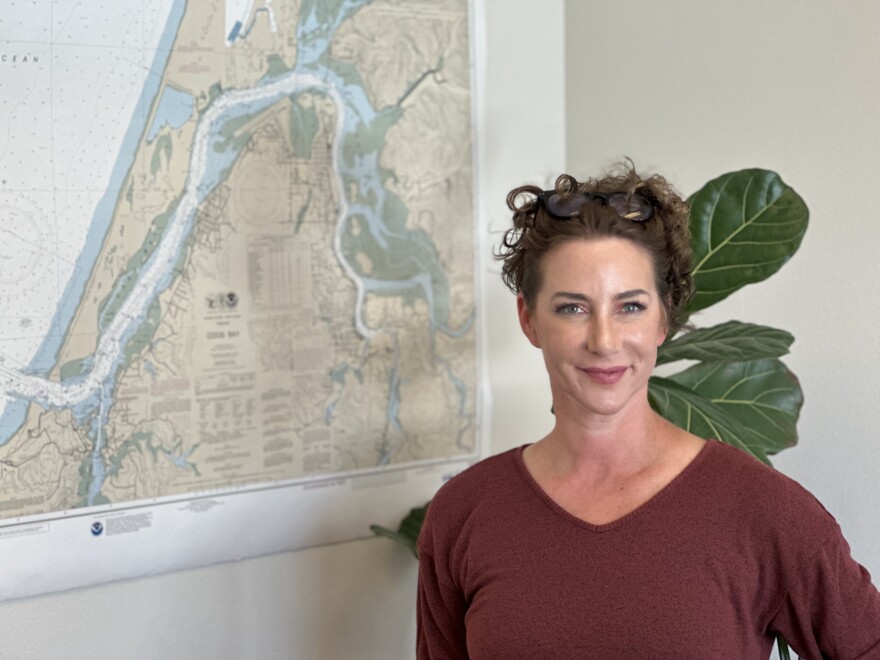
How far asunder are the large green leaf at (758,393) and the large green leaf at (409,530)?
52 cm

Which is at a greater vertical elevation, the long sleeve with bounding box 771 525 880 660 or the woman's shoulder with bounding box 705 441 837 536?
the woman's shoulder with bounding box 705 441 837 536

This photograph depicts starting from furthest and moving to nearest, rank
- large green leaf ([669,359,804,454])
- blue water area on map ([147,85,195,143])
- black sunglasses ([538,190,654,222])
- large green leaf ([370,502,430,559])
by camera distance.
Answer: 1. large green leaf ([370,502,430,559])
2. blue water area on map ([147,85,195,143])
3. large green leaf ([669,359,804,454])
4. black sunglasses ([538,190,654,222])

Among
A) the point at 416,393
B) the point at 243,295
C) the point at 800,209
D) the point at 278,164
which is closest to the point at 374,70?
the point at 278,164

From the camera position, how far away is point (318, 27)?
1605 millimetres

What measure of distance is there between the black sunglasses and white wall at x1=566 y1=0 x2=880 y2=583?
451mm

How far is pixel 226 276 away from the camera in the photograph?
155 centimetres

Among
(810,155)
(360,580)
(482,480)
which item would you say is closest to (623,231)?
(482,480)

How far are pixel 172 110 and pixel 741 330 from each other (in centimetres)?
92

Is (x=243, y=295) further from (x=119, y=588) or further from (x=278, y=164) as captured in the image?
(x=119, y=588)

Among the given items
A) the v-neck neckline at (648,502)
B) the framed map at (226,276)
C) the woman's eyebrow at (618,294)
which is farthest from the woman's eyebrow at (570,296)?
the framed map at (226,276)

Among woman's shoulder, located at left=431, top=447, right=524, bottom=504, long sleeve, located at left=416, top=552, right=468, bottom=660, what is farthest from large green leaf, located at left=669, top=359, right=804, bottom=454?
long sleeve, located at left=416, top=552, right=468, bottom=660

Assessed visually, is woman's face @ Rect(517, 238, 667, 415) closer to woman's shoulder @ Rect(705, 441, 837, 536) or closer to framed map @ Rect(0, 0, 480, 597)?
woman's shoulder @ Rect(705, 441, 837, 536)

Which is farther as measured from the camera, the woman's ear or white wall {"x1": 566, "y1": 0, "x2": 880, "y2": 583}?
white wall {"x1": 566, "y1": 0, "x2": 880, "y2": 583}

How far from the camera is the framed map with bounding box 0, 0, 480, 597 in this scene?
1403 millimetres
